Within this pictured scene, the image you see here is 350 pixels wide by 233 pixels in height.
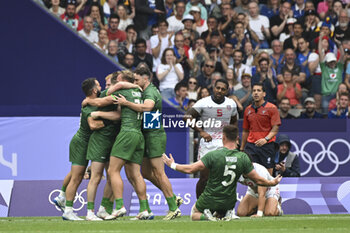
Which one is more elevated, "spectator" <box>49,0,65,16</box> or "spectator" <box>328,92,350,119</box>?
"spectator" <box>49,0,65,16</box>

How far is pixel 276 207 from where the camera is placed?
1211 centimetres

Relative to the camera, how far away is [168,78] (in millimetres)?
16906

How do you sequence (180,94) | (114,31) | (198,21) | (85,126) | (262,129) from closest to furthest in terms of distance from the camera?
(85,126) < (262,129) < (180,94) < (114,31) < (198,21)

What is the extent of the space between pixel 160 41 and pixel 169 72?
998 mm

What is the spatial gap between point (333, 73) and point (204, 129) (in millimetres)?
5921

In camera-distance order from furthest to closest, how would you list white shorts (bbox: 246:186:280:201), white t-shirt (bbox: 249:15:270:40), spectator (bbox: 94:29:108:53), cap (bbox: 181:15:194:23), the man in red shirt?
white t-shirt (bbox: 249:15:270:40) → cap (bbox: 181:15:194:23) → spectator (bbox: 94:29:108:53) → the man in red shirt → white shorts (bbox: 246:186:280:201)

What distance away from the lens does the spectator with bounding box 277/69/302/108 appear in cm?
1666

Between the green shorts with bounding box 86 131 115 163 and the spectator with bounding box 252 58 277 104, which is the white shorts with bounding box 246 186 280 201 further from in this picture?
the spectator with bounding box 252 58 277 104

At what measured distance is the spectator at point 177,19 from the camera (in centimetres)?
1812

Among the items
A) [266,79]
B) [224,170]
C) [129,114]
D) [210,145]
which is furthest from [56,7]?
[224,170]

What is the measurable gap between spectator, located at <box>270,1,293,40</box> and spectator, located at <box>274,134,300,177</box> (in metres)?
5.54

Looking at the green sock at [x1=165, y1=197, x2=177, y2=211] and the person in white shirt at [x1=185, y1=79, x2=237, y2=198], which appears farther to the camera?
the person in white shirt at [x1=185, y1=79, x2=237, y2=198]

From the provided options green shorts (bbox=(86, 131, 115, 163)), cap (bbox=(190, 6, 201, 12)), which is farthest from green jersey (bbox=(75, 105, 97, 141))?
cap (bbox=(190, 6, 201, 12))

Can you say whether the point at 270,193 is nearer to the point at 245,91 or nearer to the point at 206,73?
the point at 245,91
